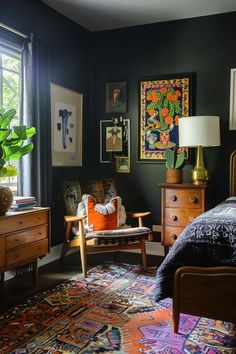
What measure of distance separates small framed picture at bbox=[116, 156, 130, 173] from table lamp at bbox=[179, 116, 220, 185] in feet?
2.94

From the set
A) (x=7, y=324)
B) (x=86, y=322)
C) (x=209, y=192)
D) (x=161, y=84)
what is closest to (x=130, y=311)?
(x=86, y=322)

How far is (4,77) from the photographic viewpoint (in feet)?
10.8

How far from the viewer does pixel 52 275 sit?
337cm

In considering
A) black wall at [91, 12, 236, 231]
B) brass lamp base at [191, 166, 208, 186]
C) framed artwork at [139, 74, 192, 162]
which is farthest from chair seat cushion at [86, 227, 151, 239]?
framed artwork at [139, 74, 192, 162]

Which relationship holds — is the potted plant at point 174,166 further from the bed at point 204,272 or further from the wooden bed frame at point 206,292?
the wooden bed frame at point 206,292

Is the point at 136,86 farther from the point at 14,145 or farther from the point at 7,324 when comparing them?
the point at 7,324

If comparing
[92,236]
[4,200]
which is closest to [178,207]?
[92,236]

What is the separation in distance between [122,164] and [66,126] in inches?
32.9

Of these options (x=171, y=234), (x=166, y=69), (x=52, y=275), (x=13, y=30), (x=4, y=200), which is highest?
(x=13, y=30)

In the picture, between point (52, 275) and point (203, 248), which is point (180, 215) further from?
Answer: point (203, 248)

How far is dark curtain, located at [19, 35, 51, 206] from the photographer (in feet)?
11.0

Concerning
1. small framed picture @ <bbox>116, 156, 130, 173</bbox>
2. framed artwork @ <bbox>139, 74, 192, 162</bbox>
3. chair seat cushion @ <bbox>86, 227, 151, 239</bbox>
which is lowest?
chair seat cushion @ <bbox>86, 227, 151, 239</bbox>

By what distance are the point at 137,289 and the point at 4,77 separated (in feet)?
7.32

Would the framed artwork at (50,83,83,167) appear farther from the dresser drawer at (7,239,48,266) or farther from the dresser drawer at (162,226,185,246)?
the dresser drawer at (162,226,185,246)
